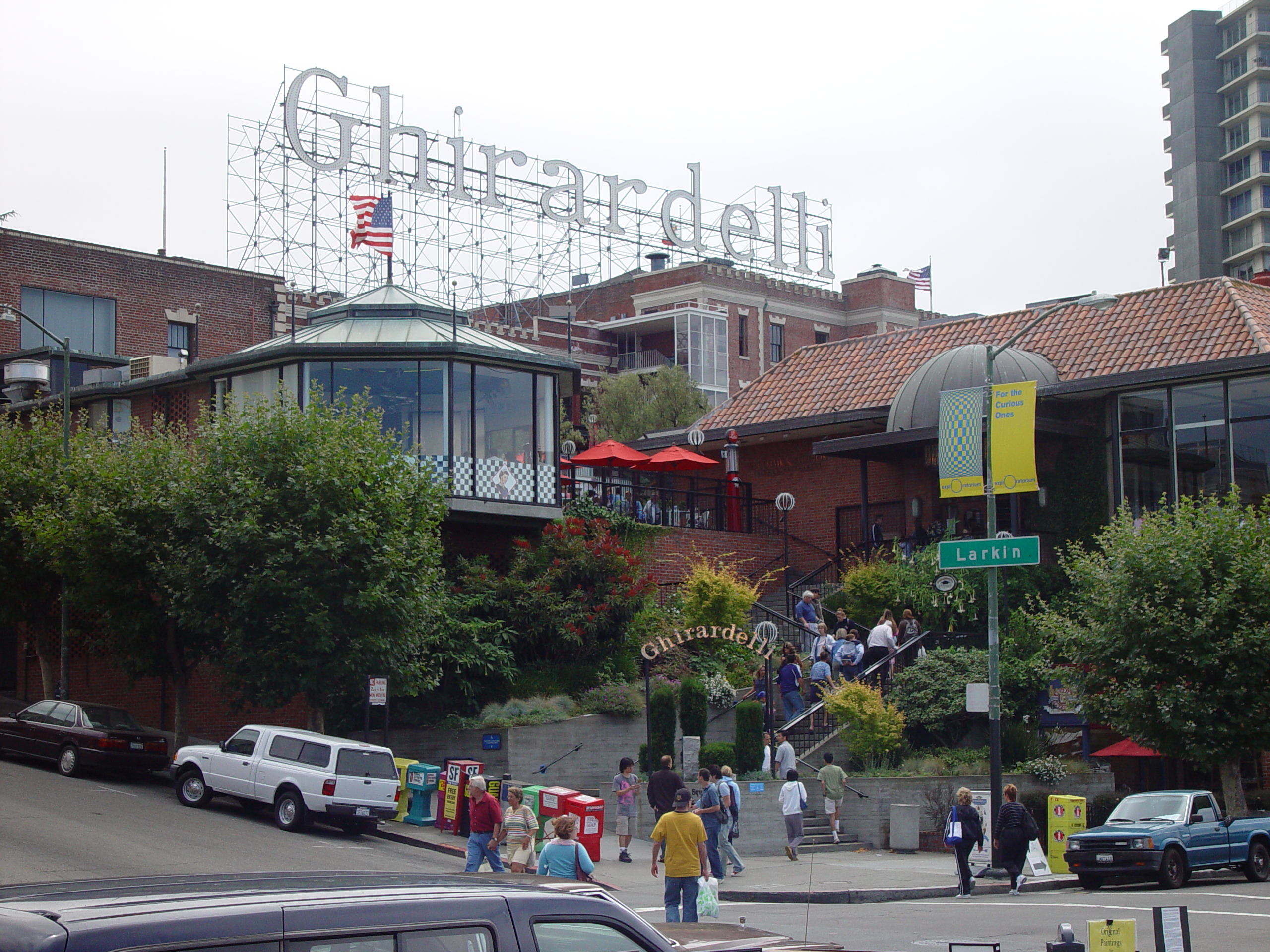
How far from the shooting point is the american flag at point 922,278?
8462 centimetres

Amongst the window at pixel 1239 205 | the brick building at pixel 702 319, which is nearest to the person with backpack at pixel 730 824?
the brick building at pixel 702 319

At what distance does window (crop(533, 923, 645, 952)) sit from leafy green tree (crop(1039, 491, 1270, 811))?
2132 centimetres

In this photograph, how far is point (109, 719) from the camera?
27562 mm

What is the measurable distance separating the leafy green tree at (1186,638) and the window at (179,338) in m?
35.6

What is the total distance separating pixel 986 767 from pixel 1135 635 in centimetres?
370

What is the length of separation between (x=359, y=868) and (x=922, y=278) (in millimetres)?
71723

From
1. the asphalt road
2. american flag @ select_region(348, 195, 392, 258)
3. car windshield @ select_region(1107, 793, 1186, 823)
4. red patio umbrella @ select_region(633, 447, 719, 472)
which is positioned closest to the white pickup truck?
the asphalt road

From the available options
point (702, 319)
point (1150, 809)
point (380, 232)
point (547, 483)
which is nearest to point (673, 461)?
point (547, 483)

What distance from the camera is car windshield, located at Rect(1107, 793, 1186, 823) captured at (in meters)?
21.0

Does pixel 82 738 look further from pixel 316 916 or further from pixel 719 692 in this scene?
pixel 316 916

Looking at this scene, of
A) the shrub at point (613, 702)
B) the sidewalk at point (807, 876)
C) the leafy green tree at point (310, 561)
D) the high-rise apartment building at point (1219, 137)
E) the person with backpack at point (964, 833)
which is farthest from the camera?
the high-rise apartment building at point (1219, 137)

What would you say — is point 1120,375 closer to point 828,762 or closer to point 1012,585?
point 1012,585

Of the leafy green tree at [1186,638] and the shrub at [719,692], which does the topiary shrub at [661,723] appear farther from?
the leafy green tree at [1186,638]

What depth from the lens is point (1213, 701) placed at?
2419 centimetres
